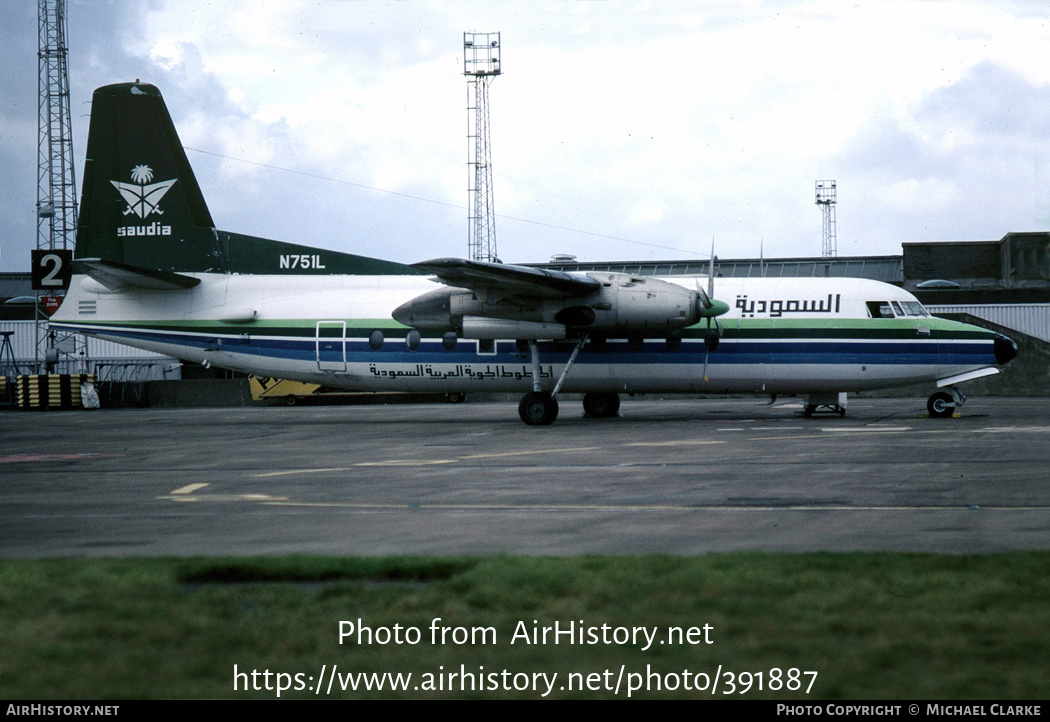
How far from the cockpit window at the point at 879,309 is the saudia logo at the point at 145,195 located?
1811 cm

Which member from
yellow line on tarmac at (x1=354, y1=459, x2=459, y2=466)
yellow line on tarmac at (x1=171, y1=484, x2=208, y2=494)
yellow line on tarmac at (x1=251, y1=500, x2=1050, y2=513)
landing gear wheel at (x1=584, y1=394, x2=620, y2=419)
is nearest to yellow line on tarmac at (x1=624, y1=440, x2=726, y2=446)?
yellow line on tarmac at (x1=354, y1=459, x2=459, y2=466)

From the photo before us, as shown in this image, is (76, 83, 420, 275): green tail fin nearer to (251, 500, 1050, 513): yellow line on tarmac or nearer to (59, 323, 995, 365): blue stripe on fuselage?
(59, 323, 995, 365): blue stripe on fuselage

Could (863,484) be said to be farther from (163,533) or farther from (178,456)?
(178,456)

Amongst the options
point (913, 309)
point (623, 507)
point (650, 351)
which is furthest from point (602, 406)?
point (623, 507)

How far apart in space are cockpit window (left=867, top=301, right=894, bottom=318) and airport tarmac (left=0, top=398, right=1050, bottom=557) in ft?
9.36

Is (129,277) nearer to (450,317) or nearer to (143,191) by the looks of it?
(143,191)

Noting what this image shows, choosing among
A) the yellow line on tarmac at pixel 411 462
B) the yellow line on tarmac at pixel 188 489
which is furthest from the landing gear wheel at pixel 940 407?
the yellow line on tarmac at pixel 188 489

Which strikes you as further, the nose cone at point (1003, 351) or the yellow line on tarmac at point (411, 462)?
the nose cone at point (1003, 351)

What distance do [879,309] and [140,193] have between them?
1923 cm

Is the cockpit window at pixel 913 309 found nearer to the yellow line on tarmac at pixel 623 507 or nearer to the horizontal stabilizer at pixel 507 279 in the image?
the horizontal stabilizer at pixel 507 279

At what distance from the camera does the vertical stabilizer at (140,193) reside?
25.1 m

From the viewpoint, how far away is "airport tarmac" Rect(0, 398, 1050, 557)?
7.92 metres

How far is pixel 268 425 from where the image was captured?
2484 centimetres

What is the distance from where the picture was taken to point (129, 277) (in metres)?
23.8
